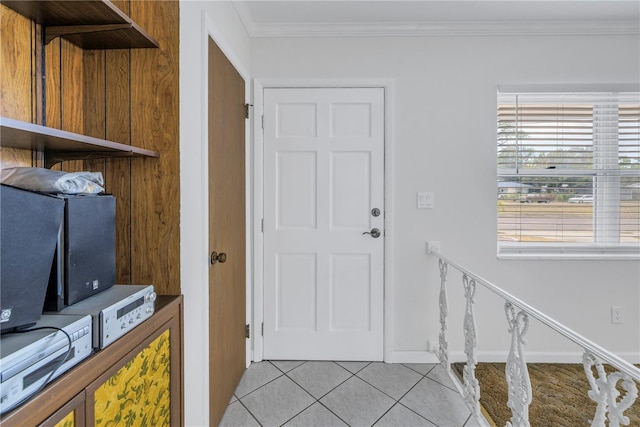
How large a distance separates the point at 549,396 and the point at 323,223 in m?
1.76

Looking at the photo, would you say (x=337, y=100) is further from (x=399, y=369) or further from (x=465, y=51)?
(x=399, y=369)

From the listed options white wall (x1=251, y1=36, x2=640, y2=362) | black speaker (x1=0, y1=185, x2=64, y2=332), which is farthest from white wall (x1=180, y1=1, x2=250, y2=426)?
white wall (x1=251, y1=36, x2=640, y2=362)

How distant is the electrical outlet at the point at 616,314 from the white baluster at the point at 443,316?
49.3 inches

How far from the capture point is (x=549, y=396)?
1881 mm

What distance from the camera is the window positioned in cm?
228

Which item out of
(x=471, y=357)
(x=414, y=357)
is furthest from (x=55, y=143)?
(x=414, y=357)

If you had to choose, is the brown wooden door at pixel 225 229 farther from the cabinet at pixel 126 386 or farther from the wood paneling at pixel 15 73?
the wood paneling at pixel 15 73

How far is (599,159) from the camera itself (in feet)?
7.54

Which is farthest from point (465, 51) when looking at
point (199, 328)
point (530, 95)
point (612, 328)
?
point (199, 328)

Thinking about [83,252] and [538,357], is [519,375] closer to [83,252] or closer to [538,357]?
[538,357]

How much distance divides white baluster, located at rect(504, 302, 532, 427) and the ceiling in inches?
74.7

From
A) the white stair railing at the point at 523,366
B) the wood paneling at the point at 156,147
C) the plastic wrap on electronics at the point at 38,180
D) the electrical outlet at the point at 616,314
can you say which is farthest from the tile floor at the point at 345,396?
the plastic wrap on electronics at the point at 38,180

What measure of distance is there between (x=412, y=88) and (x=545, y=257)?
1.56 metres

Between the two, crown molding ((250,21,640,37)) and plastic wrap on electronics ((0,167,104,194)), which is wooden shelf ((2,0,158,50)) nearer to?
plastic wrap on electronics ((0,167,104,194))
